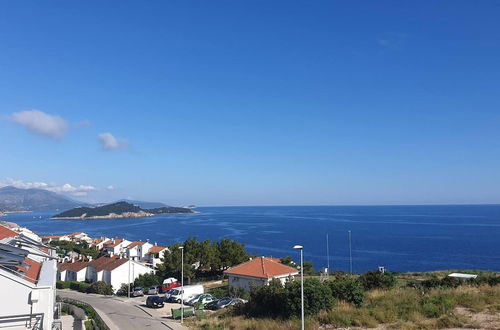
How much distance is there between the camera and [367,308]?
17.5 meters

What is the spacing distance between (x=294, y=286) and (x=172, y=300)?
710 inches

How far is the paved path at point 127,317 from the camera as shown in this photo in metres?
23.9

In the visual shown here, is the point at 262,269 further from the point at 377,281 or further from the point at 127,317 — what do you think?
the point at 377,281

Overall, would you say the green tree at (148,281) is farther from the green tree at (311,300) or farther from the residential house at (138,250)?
the green tree at (311,300)

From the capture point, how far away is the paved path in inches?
940

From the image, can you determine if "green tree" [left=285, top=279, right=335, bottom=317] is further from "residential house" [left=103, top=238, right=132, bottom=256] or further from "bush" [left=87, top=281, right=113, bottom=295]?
"residential house" [left=103, top=238, right=132, bottom=256]

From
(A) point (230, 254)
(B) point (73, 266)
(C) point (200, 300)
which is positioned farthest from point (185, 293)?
(B) point (73, 266)

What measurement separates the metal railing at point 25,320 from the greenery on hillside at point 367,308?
806 centimetres

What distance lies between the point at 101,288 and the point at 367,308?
3825 cm

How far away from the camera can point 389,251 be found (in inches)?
3656

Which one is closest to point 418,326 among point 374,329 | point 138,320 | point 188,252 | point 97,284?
point 374,329

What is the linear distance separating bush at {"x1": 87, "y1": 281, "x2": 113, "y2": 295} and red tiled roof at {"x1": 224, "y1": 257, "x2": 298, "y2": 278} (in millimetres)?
17495

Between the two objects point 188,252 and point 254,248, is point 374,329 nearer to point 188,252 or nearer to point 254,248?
point 188,252

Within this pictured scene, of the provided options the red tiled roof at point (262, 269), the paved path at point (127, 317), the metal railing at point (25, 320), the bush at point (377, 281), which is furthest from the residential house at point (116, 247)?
the metal railing at point (25, 320)
